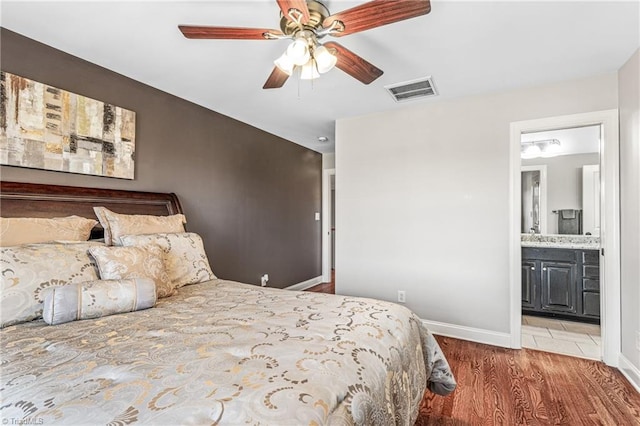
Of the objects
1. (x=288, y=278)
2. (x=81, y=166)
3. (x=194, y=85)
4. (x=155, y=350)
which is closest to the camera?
(x=155, y=350)

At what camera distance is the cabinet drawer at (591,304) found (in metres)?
3.46

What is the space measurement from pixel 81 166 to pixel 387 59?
244cm

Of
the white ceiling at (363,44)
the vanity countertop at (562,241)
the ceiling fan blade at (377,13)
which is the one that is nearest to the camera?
the ceiling fan blade at (377,13)

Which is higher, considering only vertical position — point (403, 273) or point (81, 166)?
point (81, 166)

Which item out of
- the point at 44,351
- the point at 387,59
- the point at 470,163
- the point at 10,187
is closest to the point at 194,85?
the point at 10,187

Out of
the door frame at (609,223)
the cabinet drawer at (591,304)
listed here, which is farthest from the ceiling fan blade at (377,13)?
the cabinet drawer at (591,304)

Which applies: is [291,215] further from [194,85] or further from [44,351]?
[44,351]

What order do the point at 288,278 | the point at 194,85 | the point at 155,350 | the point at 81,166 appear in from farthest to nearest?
1. the point at 288,278
2. the point at 194,85
3. the point at 81,166
4. the point at 155,350

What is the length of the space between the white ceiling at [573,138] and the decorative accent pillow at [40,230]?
4.50 m

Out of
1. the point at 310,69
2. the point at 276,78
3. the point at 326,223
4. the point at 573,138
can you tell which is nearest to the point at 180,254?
the point at 276,78

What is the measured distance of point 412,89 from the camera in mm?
2893

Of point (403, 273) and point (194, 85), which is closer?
point (194, 85)

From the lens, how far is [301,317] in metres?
1.47

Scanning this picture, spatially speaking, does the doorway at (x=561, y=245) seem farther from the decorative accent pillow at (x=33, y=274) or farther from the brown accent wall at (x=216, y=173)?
the decorative accent pillow at (x=33, y=274)
